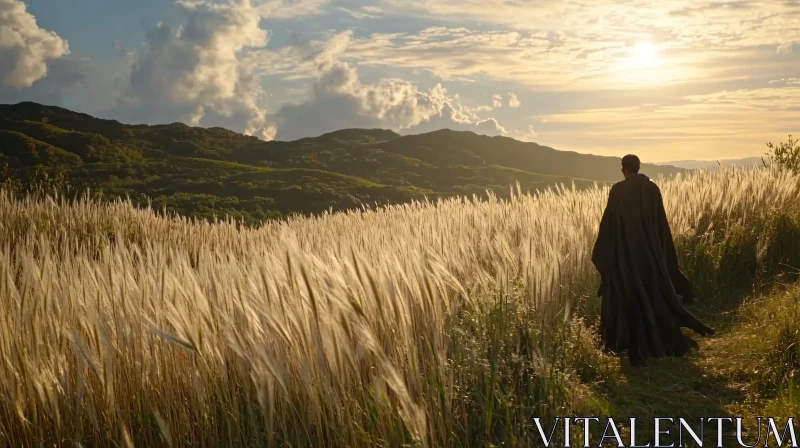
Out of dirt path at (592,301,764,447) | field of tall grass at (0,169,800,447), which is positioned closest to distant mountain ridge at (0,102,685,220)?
dirt path at (592,301,764,447)

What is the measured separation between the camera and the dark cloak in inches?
202

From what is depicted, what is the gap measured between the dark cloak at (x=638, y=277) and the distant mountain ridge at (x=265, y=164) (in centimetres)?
3351

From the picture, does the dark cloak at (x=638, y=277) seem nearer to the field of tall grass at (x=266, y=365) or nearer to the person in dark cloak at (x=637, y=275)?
the person in dark cloak at (x=637, y=275)

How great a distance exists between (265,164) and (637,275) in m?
87.9

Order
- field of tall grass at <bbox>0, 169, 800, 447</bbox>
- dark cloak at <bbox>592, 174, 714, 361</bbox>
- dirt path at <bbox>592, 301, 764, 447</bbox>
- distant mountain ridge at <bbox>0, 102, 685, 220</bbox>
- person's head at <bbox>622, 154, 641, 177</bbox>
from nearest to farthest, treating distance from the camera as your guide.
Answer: field of tall grass at <bbox>0, 169, 800, 447</bbox>
dirt path at <bbox>592, 301, 764, 447</bbox>
dark cloak at <bbox>592, 174, 714, 361</bbox>
person's head at <bbox>622, 154, 641, 177</bbox>
distant mountain ridge at <bbox>0, 102, 685, 220</bbox>

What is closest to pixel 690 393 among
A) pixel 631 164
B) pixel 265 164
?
pixel 631 164

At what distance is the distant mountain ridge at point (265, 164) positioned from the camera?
190 ft

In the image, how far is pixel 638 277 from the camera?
523 centimetres

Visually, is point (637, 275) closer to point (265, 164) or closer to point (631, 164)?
point (631, 164)

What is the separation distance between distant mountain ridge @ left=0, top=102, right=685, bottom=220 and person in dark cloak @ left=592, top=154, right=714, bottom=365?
3351 cm

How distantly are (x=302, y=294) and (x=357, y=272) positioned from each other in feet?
0.76

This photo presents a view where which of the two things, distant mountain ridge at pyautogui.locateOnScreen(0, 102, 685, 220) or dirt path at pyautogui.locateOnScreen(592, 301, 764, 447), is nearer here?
dirt path at pyautogui.locateOnScreen(592, 301, 764, 447)

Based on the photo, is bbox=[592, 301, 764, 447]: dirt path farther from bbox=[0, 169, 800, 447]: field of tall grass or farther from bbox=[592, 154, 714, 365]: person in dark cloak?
bbox=[0, 169, 800, 447]: field of tall grass

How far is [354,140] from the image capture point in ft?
430
